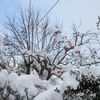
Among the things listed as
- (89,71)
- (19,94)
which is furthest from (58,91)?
(19,94)

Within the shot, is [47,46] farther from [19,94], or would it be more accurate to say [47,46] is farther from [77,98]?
[77,98]

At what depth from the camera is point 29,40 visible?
2083 centimetres

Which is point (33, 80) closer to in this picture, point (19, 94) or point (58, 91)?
point (19, 94)

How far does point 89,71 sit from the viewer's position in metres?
5.31

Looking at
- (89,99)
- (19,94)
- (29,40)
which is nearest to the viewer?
(89,99)

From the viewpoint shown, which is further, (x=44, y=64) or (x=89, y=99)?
(x=44, y=64)

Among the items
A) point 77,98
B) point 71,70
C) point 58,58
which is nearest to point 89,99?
point 77,98

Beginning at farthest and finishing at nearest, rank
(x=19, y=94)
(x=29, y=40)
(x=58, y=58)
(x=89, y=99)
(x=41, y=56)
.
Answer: (x=29, y=40)
(x=58, y=58)
(x=41, y=56)
(x=19, y=94)
(x=89, y=99)

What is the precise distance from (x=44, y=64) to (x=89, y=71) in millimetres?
8391

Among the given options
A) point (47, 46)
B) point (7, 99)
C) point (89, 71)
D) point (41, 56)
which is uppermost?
point (47, 46)

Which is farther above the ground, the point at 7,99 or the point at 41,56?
the point at 41,56

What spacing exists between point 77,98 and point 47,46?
1667 centimetres

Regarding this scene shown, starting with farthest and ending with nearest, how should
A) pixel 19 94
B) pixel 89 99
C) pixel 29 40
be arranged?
pixel 29 40 → pixel 19 94 → pixel 89 99

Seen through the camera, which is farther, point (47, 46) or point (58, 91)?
point (47, 46)
